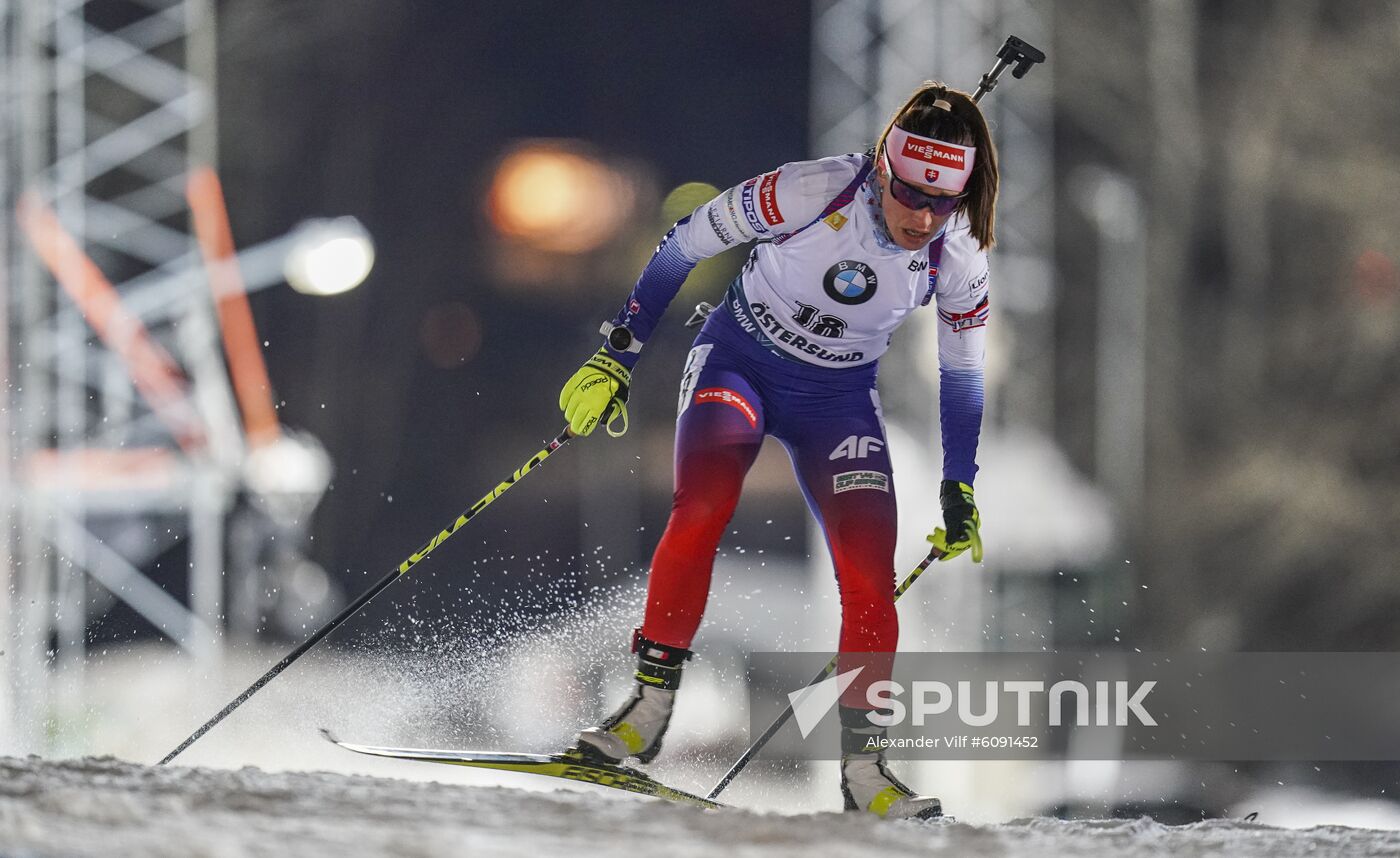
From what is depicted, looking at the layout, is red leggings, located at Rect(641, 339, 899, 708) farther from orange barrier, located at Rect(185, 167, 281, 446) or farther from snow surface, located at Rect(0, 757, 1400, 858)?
orange barrier, located at Rect(185, 167, 281, 446)

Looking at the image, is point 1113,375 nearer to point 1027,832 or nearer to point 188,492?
point 1027,832

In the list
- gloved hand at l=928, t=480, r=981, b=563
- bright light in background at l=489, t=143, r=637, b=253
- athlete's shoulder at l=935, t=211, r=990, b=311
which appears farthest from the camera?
bright light in background at l=489, t=143, r=637, b=253

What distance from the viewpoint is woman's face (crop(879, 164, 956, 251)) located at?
322 centimetres

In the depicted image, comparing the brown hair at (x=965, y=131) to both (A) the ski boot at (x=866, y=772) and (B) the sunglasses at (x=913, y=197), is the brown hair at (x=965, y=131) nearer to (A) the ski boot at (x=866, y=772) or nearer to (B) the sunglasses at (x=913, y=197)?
(B) the sunglasses at (x=913, y=197)

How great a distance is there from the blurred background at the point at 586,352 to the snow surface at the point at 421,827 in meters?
1.99

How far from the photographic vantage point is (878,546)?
3.34 metres

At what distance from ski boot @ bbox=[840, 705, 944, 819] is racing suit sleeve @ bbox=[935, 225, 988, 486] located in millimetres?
699

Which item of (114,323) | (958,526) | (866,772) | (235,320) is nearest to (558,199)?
(235,320)

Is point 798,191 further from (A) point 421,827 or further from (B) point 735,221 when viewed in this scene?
(A) point 421,827

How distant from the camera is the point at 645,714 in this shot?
3.32 m

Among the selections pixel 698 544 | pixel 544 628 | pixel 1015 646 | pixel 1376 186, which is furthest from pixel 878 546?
pixel 1376 186

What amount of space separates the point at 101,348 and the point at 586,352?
132 inches

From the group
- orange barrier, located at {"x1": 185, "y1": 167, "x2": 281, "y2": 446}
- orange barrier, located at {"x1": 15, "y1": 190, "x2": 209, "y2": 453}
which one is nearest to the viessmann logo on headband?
orange barrier, located at {"x1": 15, "y1": 190, "x2": 209, "y2": 453}

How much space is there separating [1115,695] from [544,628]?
320cm
